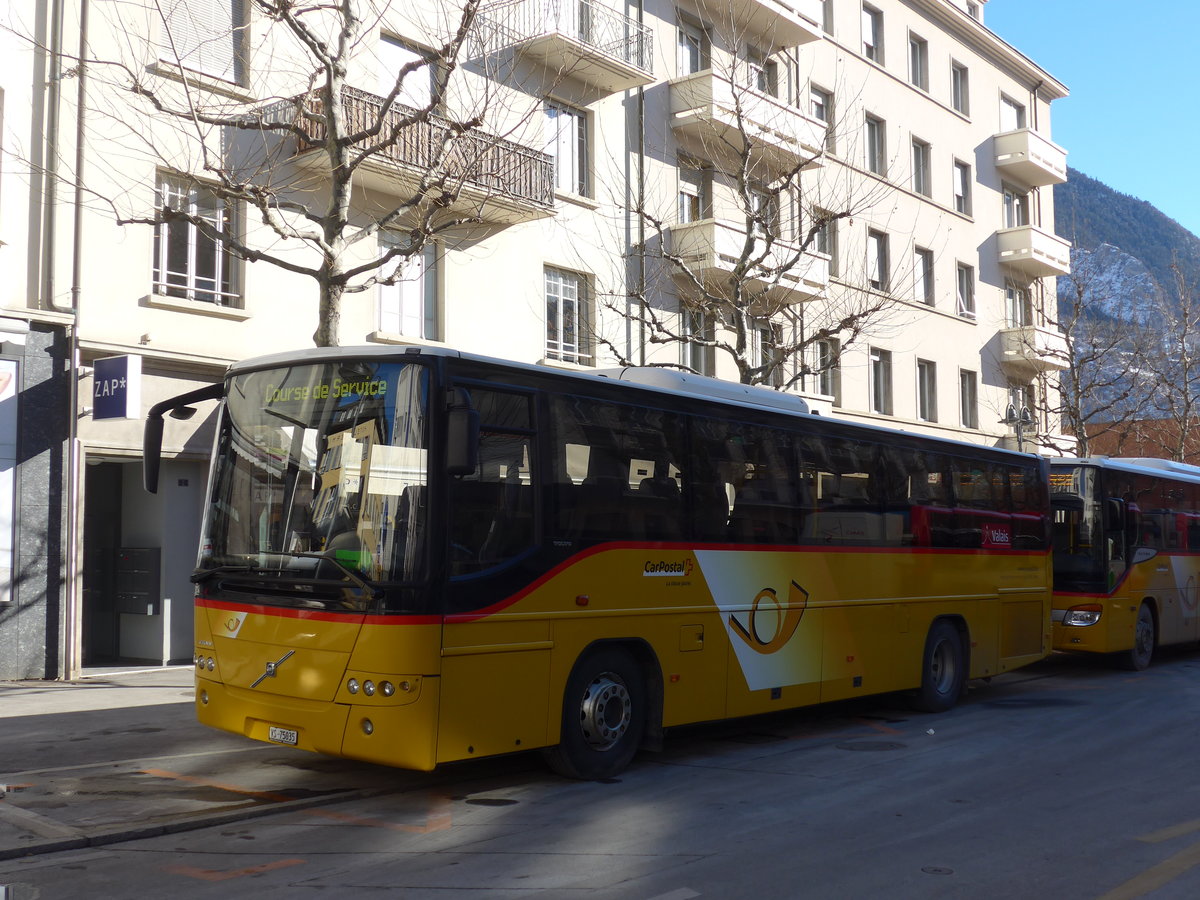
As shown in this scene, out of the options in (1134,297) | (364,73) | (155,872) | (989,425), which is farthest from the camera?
(1134,297)

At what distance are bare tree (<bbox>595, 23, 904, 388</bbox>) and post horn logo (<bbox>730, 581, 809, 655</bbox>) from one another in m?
10.4

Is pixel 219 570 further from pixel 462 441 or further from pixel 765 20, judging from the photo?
pixel 765 20

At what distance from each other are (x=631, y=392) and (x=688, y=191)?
16.6 meters

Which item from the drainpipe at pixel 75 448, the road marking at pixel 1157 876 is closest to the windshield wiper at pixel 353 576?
the road marking at pixel 1157 876

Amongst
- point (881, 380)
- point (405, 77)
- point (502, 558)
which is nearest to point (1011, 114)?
point (881, 380)

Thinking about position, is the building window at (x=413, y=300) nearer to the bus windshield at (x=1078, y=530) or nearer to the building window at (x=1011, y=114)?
the bus windshield at (x=1078, y=530)

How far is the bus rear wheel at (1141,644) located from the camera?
671 inches

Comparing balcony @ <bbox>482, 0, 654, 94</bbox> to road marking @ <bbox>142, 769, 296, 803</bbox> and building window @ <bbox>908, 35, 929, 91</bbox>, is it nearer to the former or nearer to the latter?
building window @ <bbox>908, 35, 929, 91</bbox>

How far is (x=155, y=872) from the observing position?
614cm

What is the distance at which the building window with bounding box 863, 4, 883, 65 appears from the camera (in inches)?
1230

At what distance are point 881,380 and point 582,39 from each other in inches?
523

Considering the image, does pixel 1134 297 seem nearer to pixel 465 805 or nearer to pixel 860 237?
pixel 860 237

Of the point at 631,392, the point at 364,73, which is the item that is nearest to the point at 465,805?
the point at 631,392

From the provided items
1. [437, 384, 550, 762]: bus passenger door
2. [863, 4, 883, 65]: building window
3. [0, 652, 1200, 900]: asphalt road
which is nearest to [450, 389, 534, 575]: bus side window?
[437, 384, 550, 762]: bus passenger door
